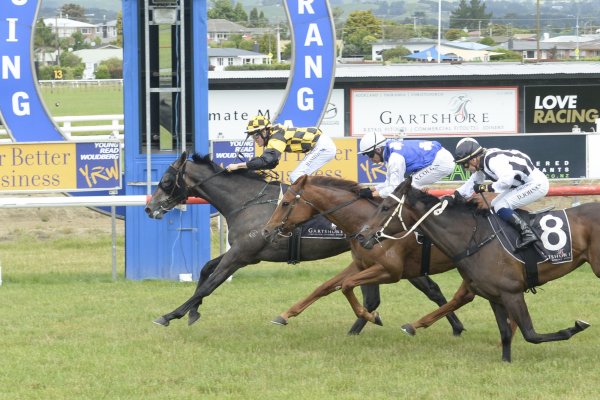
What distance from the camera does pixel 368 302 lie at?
864cm

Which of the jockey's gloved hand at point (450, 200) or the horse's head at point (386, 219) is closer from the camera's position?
the horse's head at point (386, 219)

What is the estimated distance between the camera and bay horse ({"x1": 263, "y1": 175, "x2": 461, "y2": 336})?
26.1 ft

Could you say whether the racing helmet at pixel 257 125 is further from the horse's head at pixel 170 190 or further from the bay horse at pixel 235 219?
the horse's head at pixel 170 190

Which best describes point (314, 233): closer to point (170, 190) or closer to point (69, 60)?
point (170, 190)

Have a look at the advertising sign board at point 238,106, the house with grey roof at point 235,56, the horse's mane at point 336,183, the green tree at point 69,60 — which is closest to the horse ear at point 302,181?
the horse's mane at point 336,183

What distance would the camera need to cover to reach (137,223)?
11297 millimetres

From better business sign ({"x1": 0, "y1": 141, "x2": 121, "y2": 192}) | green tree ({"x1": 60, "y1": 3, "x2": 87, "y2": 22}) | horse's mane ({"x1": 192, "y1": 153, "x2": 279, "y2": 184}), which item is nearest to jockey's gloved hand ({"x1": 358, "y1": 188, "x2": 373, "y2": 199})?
horse's mane ({"x1": 192, "y1": 153, "x2": 279, "y2": 184})

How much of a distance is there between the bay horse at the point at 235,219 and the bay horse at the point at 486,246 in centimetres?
119

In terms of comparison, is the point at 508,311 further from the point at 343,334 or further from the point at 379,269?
the point at 343,334

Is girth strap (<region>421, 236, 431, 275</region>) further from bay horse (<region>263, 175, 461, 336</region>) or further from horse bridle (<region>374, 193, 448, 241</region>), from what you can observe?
horse bridle (<region>374, 193, 448, 241</region>)

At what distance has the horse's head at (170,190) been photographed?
30.4 ft

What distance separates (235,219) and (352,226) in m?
1.33

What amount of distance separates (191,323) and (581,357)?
287 cm

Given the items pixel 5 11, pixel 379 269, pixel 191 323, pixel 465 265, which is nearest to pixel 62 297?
pixel 191 323
